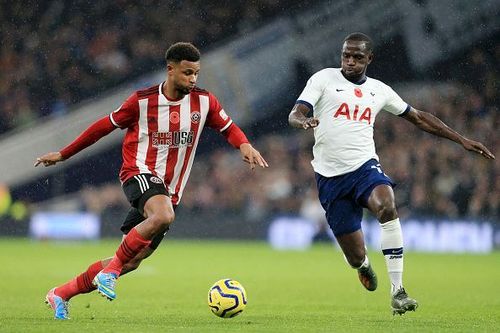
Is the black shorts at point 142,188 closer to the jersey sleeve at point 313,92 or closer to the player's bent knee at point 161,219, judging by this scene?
the player's bent knee at point 161,219

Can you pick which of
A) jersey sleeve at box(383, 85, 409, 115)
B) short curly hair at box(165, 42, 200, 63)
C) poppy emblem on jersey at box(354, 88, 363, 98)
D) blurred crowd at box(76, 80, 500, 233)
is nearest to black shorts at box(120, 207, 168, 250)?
short curly hair at box(165, 42, 200, 63)

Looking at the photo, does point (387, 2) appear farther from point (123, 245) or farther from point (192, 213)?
point (123, 245)

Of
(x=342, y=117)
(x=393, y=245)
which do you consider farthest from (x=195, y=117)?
(x=393, y=245)

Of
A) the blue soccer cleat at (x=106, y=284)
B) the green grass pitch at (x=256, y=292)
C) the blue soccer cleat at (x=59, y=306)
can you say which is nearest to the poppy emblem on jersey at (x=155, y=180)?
the blue soccer cleat at (x=106, y=284)

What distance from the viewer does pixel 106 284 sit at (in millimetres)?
6770

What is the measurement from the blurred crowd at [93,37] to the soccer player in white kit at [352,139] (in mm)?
15524

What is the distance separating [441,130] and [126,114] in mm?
2608

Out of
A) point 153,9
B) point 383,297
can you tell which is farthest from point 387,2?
point 383,297

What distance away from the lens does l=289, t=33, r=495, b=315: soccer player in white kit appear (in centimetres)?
805

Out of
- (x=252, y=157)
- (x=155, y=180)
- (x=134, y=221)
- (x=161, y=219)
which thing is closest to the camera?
(x=161, y=219)

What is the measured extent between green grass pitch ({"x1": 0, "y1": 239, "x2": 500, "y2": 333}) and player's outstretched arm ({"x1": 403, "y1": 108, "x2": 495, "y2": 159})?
133 cm

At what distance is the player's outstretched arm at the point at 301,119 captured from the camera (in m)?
7.17

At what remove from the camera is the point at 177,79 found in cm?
745

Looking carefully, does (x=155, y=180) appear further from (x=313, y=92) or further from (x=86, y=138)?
A: (x=313, y=92)
